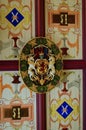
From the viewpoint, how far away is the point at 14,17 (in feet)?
5.07

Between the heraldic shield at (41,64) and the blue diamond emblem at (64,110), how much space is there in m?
0.14

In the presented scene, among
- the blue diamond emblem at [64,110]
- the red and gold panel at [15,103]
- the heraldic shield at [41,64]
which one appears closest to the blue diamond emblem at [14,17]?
the heraldic shield at [41,64]

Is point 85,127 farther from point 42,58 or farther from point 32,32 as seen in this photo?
point 32,32

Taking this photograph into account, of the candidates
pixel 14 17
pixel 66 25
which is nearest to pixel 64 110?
pixel 66 25

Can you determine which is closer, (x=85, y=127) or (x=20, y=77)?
(x=20, y=77)

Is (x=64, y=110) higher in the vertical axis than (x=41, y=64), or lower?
lower

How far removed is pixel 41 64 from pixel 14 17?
31cm

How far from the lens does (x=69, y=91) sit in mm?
1625

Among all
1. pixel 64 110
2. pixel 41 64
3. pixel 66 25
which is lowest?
pixel 64 110

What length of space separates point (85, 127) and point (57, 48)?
0.52m

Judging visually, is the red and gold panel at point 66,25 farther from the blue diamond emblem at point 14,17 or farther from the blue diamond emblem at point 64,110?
the blue diamond emblem at point 64,110

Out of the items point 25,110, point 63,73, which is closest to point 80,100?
point 63,73

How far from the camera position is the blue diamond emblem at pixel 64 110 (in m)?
1.62

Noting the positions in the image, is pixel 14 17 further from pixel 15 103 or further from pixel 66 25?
pixel 15 103
